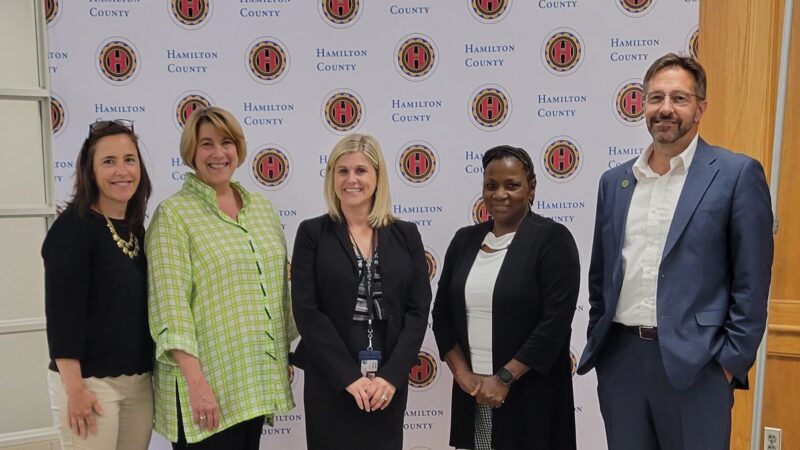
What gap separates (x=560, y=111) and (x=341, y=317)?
1.46 metres

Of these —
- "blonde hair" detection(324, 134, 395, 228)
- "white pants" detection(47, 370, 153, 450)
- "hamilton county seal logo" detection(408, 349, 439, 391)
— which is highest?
"blonde hair" detection(324, 134, 395, 228)

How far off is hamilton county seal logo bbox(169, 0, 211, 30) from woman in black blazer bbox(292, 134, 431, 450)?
43.9 inches

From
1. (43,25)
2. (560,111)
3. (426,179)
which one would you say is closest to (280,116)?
(426,179)

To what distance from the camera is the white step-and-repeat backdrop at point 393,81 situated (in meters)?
2.96

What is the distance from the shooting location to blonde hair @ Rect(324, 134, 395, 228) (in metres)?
2.35

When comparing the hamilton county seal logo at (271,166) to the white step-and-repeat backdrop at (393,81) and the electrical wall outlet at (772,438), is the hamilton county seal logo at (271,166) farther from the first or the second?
the electrical wall outlet at (772,438)

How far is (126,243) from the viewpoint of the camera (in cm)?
219

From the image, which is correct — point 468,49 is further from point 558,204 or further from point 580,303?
point 580,303

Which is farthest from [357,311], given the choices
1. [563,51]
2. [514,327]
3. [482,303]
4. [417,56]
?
[563,51]

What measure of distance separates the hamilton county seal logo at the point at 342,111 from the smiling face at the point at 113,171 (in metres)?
1.04

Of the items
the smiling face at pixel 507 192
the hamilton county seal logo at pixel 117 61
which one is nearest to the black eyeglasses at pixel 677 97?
the smiling face at pixel 507 192

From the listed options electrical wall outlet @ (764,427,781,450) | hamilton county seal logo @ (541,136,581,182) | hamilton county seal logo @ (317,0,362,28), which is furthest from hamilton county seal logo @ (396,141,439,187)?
electrical wall outlet @ (764,427,781,450)

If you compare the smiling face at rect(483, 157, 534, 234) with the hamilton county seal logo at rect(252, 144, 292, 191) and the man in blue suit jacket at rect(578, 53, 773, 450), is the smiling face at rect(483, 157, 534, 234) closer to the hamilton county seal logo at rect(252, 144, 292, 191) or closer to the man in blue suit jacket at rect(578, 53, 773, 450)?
the man in blue suit jacket at rect(578, 53, 773, 450)

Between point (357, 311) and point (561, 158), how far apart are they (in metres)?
1.32
